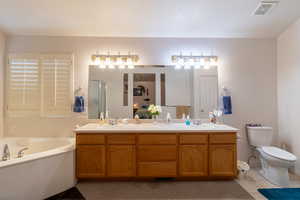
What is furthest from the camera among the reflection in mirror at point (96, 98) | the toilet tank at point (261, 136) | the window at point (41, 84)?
the reflection in mirror at point (96, 98)

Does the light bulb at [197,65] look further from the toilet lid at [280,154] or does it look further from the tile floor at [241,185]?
the tile floor at [241,185]

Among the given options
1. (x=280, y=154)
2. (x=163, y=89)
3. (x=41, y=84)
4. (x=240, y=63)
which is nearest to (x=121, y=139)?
(x=163, y=89)

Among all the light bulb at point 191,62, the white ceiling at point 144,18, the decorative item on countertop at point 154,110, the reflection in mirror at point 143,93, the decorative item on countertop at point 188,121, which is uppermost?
the white ceiling at point 144,18

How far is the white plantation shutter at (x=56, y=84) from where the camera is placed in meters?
2.94

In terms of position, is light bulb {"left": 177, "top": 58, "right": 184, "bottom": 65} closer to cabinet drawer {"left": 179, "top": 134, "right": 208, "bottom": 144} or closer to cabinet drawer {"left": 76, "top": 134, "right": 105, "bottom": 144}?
cabinet drawer {"left": 179, "top": 134, "right": 208, "bottom": 144}

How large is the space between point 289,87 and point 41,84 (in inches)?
168

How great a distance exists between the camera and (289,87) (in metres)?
2.81

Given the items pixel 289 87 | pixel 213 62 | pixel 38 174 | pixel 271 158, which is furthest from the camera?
pixel 213 62

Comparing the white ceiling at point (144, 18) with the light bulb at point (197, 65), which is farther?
the light bulb at point (197, 65)

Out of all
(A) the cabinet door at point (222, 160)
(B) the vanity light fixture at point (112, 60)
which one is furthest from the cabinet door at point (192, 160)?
(B) the vanity light fixture at point (112, 60)

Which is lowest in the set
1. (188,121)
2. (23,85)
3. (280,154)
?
(280,154)

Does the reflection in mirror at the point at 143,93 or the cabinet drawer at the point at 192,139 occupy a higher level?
the reflection in mirror at the point at 143,93

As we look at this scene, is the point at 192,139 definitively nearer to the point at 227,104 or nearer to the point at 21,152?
the point at 227,104

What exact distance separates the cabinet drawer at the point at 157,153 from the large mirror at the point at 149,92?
29.1 inches
